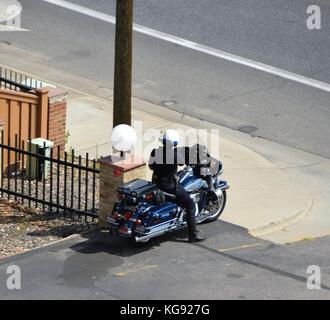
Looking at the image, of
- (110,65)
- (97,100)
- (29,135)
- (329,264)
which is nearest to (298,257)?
(329,264)

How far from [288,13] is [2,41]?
6273mm

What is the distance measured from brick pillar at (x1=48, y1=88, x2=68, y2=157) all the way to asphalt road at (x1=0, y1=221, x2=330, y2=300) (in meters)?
3.19

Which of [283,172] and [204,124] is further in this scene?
[204,124]

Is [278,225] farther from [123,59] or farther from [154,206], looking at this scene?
[123,59]

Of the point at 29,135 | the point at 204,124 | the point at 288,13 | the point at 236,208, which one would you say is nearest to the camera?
the point at 236,208

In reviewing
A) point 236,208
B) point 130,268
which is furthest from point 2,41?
point 130,268

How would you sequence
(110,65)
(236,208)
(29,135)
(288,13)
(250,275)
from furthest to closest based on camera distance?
1. (288,13)
2. (110,65)
3. (29,135)
4. (236,208)
5. (250,275)

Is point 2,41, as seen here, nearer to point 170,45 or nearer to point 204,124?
point 170,45

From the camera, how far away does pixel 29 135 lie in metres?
16.6

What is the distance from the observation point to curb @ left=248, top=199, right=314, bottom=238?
Result: 47.1 feet

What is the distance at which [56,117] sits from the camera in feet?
55.1

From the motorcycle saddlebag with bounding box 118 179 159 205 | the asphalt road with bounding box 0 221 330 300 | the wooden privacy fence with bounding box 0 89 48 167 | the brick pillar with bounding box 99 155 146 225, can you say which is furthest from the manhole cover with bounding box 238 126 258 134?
the motorcycle saddlebag with bounding box 118 179 159 205

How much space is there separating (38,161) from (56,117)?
1.12m

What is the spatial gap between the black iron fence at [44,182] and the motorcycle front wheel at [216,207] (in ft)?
5.12
